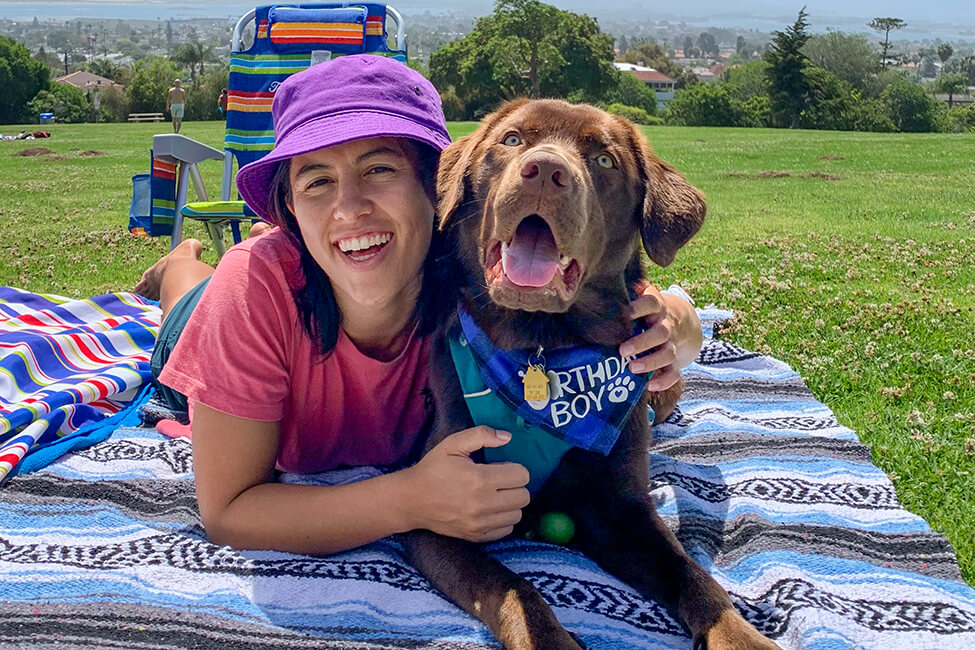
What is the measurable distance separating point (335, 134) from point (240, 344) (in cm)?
66

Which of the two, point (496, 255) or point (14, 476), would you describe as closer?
point (496, 255)

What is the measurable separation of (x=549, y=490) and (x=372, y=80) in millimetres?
1366

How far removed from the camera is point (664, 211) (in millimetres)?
2701

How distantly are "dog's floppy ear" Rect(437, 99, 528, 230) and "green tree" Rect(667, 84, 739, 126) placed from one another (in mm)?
49443

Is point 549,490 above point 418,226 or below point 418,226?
below

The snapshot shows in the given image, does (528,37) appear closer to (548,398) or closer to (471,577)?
(548,398)

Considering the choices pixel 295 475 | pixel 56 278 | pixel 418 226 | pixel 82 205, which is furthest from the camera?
pixel 82 205

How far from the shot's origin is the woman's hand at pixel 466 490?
244 centimetres

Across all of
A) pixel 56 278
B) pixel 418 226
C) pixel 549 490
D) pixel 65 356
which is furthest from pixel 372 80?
pixel 56 278

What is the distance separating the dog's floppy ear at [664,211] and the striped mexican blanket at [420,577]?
914mm

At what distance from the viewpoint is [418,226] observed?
2.72 metres

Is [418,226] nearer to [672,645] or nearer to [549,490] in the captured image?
[549,490]

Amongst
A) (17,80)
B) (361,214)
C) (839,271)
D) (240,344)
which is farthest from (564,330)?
(17,80)

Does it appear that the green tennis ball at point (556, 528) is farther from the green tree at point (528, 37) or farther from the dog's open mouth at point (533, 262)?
the green tree at point (528, 37)
